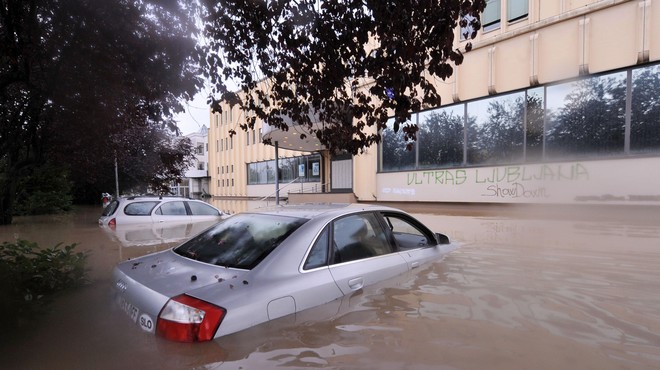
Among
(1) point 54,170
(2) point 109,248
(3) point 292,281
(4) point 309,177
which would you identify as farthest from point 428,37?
(4) point 309,177

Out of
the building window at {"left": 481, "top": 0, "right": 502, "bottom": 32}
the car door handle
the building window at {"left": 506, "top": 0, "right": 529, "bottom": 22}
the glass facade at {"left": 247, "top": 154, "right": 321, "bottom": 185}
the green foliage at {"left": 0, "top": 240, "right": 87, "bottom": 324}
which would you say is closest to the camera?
the car door handle

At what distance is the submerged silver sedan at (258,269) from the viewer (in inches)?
96.7

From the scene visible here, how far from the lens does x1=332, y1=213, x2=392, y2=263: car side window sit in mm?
3453

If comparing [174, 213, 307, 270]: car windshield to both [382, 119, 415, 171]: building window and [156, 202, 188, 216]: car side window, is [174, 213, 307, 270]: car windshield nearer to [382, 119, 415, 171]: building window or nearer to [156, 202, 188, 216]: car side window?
[156, 202, 188, 216]: car side window

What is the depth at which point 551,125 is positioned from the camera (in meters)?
12.7

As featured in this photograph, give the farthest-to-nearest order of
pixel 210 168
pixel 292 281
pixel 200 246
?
pixel 210 168, pixel 200 246, pixel 292 281

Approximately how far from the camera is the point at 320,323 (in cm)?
297

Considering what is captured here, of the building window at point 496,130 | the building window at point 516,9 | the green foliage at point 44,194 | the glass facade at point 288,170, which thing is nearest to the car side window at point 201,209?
the building window at point 496,130

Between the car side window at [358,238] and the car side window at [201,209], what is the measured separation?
628cm

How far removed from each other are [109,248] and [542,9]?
14.5 m

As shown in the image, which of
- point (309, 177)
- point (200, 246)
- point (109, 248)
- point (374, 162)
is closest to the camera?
point (200, 246)

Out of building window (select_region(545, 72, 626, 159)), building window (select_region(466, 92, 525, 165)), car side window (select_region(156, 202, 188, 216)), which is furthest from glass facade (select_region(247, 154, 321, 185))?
car side window (select_region(156, 202, 188, 216))

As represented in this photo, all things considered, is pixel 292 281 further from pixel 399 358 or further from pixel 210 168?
pixel 210 168

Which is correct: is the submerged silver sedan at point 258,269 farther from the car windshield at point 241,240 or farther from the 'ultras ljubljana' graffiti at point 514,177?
the 'ultras ljubljana' graffiti at point 514,177
